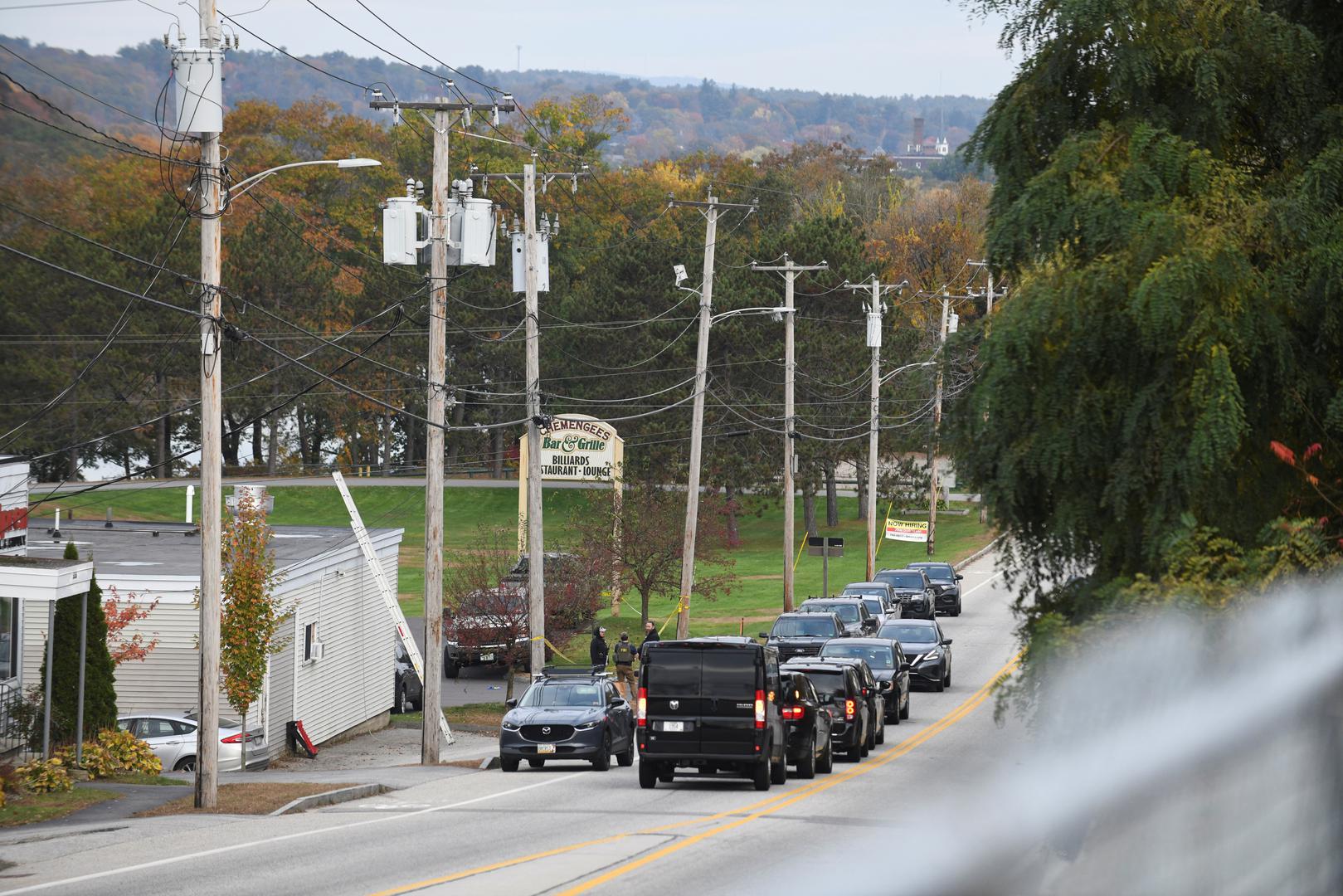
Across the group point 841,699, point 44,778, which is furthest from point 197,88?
point 841,699

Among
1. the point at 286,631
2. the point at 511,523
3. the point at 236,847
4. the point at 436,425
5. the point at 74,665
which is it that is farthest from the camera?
the point at 511,523

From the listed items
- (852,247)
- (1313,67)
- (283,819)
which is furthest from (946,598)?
(1313,67)

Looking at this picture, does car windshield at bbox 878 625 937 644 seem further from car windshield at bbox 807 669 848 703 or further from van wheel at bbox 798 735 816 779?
van wheel at bbox 798 735 816 779

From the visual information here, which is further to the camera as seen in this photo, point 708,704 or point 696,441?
point 696,441

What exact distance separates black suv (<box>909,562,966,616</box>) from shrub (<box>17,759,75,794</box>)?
39.1 meters

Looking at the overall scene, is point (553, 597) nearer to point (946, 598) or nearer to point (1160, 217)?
point (946, 598)

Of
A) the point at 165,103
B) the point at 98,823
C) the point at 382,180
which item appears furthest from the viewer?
the point at 382,180

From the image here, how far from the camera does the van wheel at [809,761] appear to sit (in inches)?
953

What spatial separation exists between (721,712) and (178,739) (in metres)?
12.1

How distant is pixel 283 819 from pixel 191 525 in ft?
83.6

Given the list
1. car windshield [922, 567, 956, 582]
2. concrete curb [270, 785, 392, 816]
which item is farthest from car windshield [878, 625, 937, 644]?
concrete curb [270, 785, 392, 816]

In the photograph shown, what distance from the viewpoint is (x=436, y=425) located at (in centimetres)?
2867

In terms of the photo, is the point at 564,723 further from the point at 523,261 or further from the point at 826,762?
the point at 523,261

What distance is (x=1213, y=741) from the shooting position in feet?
12.9
